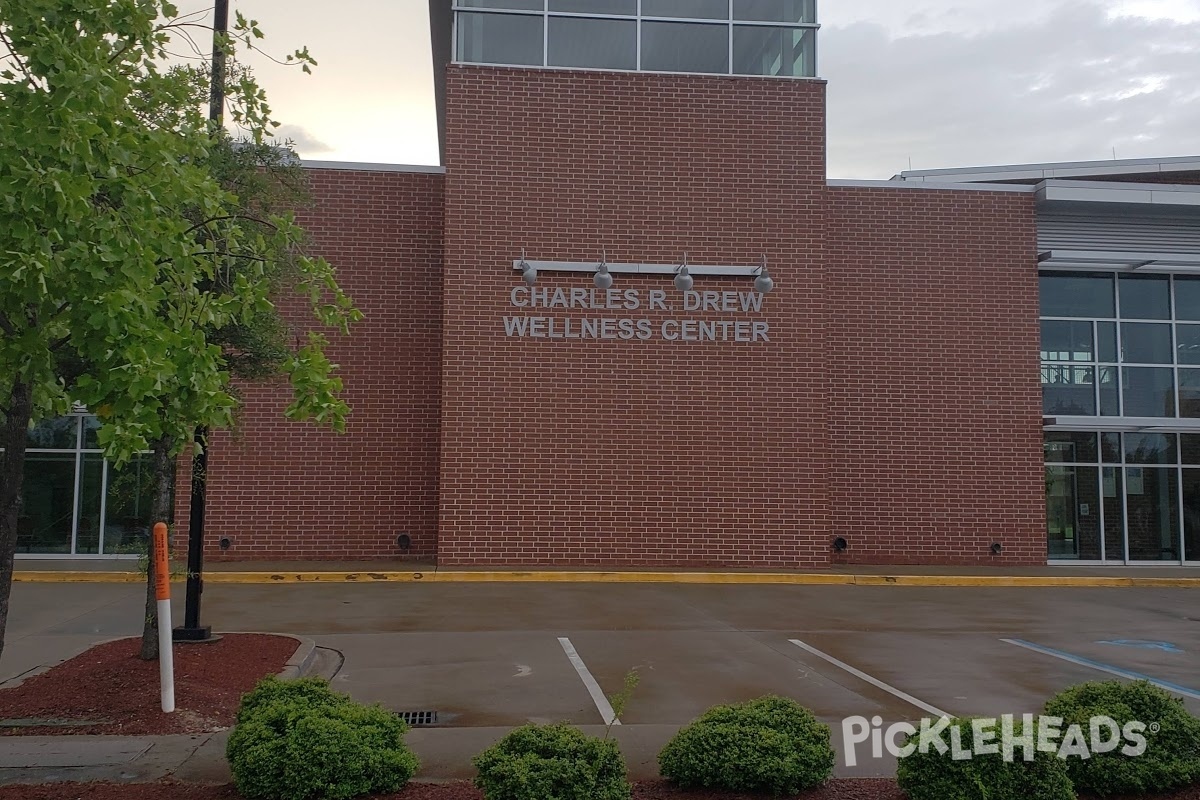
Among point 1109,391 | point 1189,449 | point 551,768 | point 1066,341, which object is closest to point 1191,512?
point 1189,449

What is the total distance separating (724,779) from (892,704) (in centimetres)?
322

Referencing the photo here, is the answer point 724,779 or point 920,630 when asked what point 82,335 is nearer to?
point 724,779

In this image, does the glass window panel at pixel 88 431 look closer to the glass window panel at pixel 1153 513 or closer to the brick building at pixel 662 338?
the brick building at pixel 662 338

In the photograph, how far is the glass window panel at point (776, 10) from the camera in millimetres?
18281

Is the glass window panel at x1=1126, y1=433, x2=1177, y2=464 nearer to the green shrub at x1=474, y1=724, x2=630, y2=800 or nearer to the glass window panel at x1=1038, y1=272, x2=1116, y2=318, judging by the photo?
the glass window panel at x1=1038, y1=272, x2=1116, y2=318

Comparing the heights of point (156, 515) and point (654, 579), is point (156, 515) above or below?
above

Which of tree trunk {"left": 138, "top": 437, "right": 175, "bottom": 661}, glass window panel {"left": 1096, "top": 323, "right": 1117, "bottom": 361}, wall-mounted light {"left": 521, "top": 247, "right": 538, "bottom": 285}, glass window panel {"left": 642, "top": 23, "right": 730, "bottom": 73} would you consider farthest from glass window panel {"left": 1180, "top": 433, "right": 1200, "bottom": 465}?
tree trunk {"left": 138, "top": 437, "right": 175, "bottom": 661}

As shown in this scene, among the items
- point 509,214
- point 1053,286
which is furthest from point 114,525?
point 1053,286

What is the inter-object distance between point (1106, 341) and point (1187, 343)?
6.01 ft

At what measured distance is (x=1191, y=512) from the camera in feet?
66.3

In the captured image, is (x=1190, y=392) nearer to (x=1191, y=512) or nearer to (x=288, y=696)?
(x=1191, y=512)

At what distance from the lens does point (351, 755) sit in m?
5.41

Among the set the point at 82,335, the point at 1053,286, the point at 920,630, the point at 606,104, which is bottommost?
the point at 920,630

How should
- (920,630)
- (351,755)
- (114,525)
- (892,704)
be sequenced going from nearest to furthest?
1. (351,755)
2. (892,704)
3. (920,630)
4. (114,525)
